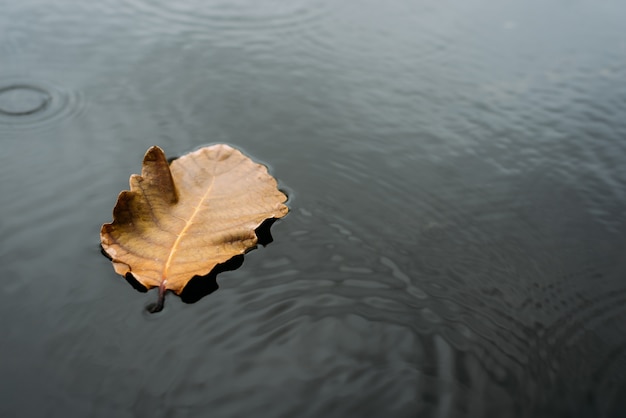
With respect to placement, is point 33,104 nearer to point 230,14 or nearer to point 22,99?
point 22,99

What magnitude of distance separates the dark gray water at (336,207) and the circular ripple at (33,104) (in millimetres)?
10

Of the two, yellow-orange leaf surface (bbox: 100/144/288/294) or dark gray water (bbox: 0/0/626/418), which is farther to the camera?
yellow-orange leaf surface (bbox: 100/144/288/294)

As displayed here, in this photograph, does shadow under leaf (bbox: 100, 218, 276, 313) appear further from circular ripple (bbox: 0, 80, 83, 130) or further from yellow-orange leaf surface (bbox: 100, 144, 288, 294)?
circular ripple (bbox: 0, 80, 83, 130)

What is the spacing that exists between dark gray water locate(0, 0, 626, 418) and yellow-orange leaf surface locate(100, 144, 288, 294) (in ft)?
0.21

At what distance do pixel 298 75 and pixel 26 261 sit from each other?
139cm

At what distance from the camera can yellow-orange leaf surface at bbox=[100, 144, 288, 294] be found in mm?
1434

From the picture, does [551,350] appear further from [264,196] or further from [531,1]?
[531,1]

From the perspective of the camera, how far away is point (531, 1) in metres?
3.29

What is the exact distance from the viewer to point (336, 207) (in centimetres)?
179

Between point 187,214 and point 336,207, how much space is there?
46 cm

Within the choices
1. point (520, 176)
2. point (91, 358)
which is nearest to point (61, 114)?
point (91, 358)

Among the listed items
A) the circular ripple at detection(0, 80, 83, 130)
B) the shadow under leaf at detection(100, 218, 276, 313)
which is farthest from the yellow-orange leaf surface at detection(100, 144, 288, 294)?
the circular ripple at detection(0, 80, 83, 130)

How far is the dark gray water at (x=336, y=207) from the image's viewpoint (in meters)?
1.28

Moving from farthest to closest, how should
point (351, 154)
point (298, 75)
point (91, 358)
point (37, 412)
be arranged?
point (298, 75)
point (351, 154)
point (91, 358)
point (37, 412)
